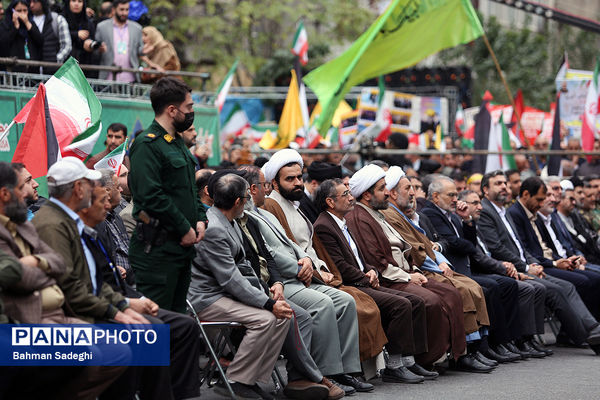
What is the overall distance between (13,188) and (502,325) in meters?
6.67

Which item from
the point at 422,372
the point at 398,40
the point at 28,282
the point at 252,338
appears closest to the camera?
the point at 28,282

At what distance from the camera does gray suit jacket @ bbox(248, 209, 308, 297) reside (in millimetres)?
9227

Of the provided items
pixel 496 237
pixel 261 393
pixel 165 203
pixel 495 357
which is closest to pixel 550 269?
pixel 496 237

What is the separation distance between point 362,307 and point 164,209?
2679mm

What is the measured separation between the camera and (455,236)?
1181 centimetres

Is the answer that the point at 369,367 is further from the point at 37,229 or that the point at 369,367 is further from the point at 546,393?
the point at 37,229

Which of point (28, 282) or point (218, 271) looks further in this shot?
point (218, 271)

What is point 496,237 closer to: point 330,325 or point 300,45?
point 330,325

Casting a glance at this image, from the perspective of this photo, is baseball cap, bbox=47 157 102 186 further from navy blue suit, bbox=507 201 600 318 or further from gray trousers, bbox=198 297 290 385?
navy blue suit, bbox=507 201 600 318

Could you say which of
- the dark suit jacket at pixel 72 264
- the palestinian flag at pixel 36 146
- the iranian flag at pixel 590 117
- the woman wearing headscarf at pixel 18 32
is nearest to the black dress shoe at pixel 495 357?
the palestinian flag at pixel 36 146

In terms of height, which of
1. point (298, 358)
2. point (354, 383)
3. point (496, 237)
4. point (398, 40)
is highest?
point (398, 40)

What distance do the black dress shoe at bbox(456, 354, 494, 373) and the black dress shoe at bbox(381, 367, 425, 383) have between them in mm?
990

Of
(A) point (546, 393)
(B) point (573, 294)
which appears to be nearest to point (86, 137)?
(A) point (546, 393)

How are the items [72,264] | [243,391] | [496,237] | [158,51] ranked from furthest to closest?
[158,51] < [496,237] < [243,391] < [72,264]
